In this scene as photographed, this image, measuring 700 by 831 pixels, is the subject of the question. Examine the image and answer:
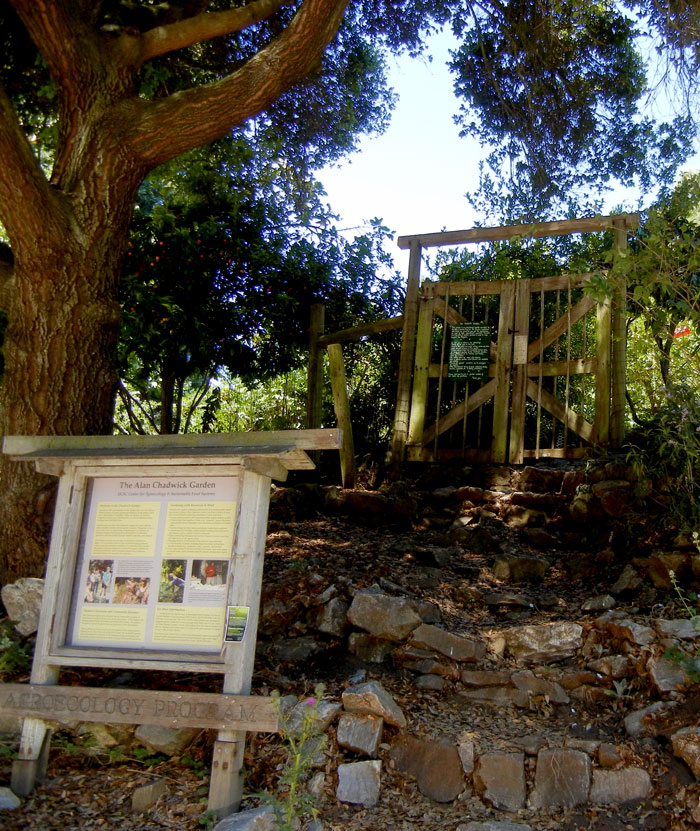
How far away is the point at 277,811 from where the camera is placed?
339 cm

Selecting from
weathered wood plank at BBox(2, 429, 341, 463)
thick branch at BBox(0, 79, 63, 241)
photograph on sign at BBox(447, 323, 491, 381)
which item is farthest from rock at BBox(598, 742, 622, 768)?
thick branch at BBox(0, 79, 63, 241)

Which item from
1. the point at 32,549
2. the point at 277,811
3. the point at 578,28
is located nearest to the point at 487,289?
the point at 578,28

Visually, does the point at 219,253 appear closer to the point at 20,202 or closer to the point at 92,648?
the point at 20,202

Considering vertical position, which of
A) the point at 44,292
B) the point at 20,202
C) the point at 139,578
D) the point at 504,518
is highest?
the point at 20,202

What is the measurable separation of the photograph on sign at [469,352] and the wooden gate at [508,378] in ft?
0.17

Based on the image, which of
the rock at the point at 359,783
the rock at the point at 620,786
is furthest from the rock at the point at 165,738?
the rock at the point at 620,786

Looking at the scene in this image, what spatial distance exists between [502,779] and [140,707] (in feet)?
6.06

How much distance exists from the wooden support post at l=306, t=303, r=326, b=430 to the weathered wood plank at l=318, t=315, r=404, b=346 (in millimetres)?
185

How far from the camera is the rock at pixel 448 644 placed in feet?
15.5

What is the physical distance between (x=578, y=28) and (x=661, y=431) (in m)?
5.22

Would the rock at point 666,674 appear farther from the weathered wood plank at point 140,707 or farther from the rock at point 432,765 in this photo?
the weathered wood plank at point 140,707

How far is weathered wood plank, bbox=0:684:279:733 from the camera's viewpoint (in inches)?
145

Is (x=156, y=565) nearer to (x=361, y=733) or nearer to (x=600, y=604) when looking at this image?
(x=361, y=733)

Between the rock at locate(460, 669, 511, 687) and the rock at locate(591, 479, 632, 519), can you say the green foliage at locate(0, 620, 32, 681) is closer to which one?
the rock at locate(460, 669, 511, 687)
